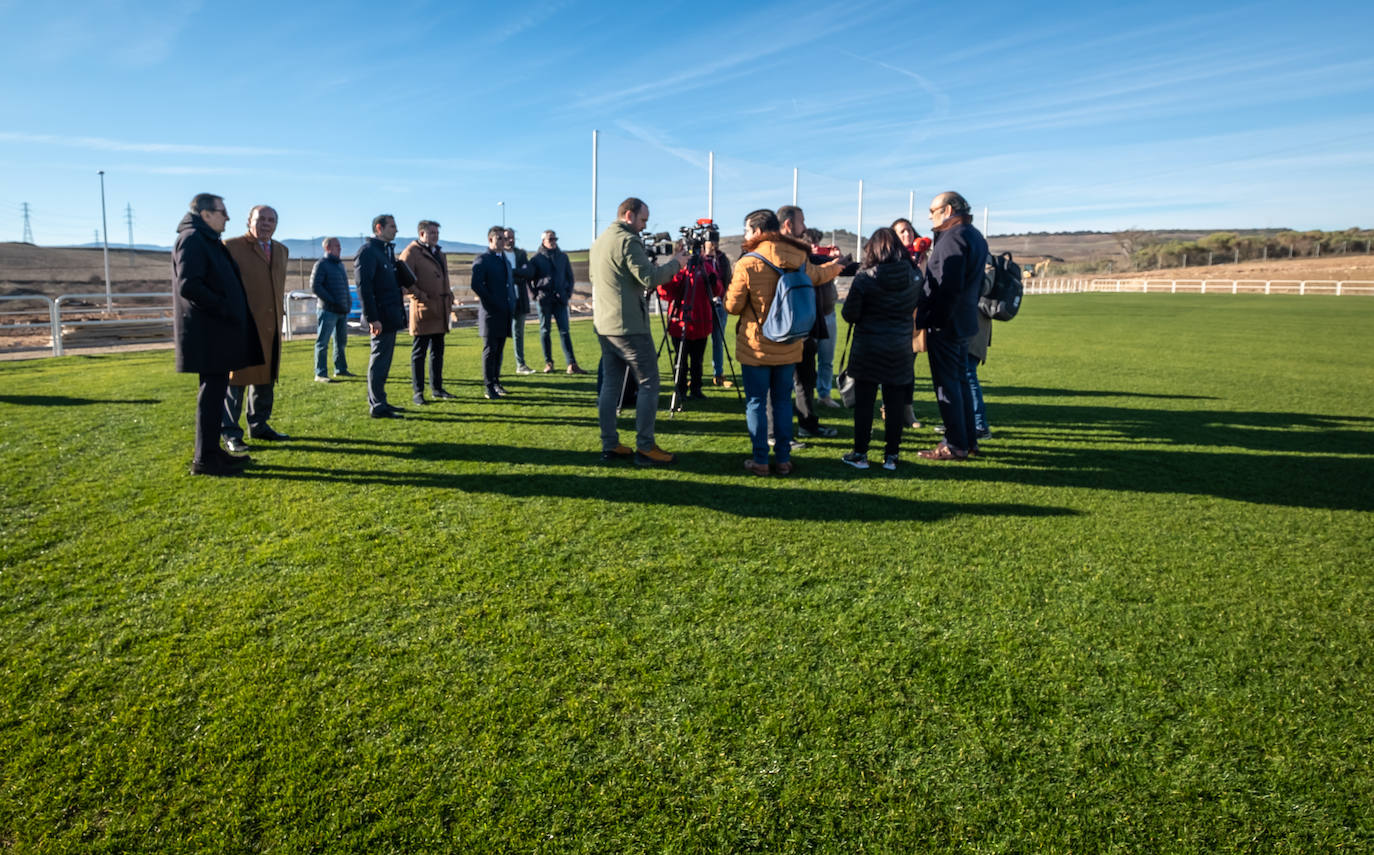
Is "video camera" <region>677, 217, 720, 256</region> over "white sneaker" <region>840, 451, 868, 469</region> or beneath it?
over

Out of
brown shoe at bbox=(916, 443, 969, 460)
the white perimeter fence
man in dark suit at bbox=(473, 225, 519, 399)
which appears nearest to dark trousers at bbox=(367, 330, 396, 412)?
man in dark suit at bbox=(473, 225, 519, 399)

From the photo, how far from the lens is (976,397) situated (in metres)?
6.68

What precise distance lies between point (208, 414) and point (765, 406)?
3945 millimetres

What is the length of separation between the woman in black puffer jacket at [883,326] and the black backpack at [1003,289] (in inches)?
67.3

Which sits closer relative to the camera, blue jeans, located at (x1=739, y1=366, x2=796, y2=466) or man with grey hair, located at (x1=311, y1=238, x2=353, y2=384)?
blue jeans, located at (x1=739, y1=366, x2=796, y2=466)

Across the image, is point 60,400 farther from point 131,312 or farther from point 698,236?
point 131,312

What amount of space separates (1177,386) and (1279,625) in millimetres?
7896

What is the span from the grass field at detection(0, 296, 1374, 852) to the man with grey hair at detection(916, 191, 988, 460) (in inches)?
20.9

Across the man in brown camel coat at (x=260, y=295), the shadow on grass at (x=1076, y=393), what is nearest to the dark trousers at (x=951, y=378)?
the shadow on grass at (x=1076, y=393)

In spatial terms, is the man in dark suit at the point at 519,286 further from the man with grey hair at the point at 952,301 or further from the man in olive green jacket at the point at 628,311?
the man with grey hair at the point at 952,301

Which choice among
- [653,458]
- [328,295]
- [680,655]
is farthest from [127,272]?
[680,655]

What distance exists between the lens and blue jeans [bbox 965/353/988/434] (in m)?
6.45

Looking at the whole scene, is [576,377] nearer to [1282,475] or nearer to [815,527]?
[815,527]

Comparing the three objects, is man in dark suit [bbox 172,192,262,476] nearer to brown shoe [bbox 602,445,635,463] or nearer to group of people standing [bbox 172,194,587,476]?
group of people standing [bbox 172,194,587,476]
